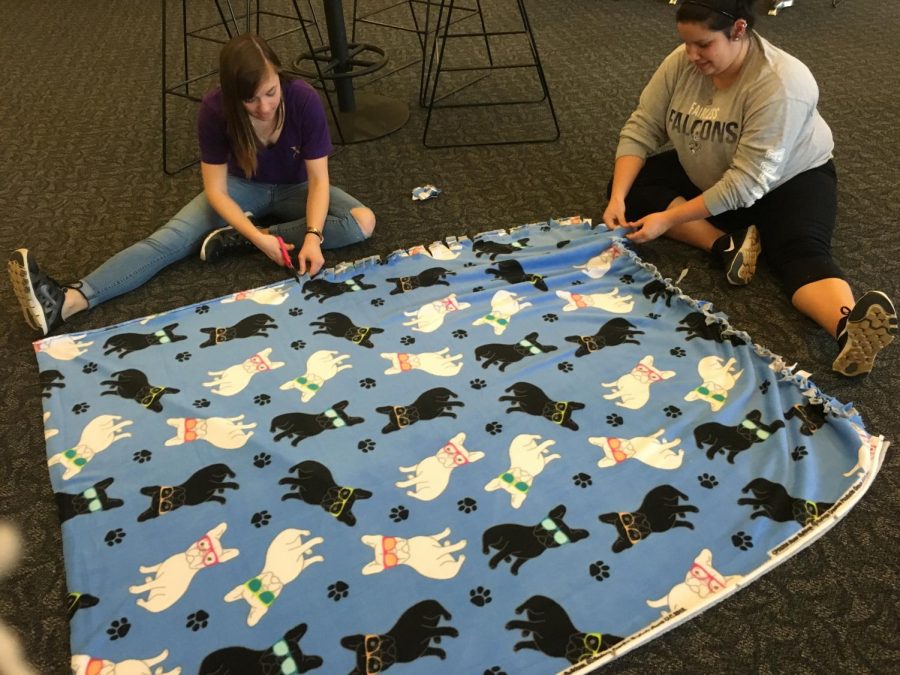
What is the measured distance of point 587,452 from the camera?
1.34 meters

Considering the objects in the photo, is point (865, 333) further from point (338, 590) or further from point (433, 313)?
point (338, 590)

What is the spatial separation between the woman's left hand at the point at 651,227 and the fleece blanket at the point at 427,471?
0.13 metres

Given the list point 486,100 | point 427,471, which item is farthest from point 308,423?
point 486,100

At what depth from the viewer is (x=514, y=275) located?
1.82 metres

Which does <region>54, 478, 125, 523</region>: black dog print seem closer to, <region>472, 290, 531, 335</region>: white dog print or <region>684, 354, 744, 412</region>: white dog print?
<region>472, 290, 531, 335</region>: white dog print

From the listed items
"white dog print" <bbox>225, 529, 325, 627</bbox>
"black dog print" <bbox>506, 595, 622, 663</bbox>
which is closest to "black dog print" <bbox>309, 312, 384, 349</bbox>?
"white dog print" <bbox>225, 529, 325, 627</bbox>

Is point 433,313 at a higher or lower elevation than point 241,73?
lower

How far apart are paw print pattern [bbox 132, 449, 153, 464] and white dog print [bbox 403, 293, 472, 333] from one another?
65 centimetres

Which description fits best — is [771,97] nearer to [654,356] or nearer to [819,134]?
[819,134]

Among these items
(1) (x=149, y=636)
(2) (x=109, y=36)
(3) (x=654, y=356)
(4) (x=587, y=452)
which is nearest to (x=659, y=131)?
(3) (x=654, y=356)

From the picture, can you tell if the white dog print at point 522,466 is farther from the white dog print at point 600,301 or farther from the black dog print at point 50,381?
the black dog print at point 50,381

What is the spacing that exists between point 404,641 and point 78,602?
0.56 m

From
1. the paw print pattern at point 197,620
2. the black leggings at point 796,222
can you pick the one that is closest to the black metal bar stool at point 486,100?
the black leggings at point 796,222

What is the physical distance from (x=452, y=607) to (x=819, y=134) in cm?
153
